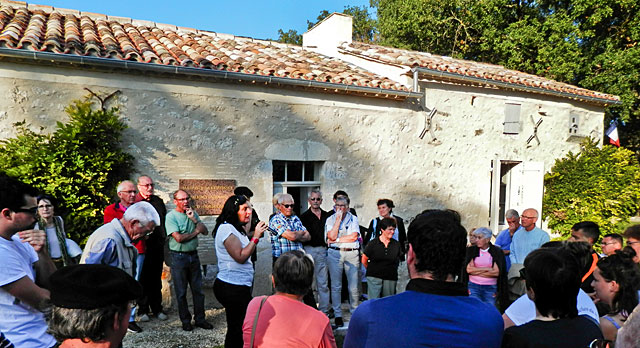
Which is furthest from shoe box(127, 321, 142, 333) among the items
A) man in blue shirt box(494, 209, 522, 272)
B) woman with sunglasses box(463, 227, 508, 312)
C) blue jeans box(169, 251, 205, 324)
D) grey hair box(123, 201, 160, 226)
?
man in blue shirt box(494, 209, 522, 272)

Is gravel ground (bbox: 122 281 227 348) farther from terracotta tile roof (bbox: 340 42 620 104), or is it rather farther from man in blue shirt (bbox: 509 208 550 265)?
terracotta tile roof (bbox: 340 42 620 104)

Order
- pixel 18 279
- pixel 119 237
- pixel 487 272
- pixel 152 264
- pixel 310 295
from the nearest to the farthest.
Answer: pixel 18 279
pixel 119 237
pixel 310 295
pixel 487 272
pixel 152 264

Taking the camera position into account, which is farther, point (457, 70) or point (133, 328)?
point (457, 70)

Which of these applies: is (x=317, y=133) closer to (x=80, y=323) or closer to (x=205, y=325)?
(x=205, y=325)

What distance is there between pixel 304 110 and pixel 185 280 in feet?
11.4

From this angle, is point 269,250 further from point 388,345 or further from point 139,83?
point 388,345

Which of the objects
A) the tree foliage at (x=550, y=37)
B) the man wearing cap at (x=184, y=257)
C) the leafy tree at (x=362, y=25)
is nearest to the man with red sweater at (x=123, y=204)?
the man wearing cap at (x=184, y=257)

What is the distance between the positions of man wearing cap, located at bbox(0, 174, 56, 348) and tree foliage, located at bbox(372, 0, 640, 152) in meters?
15.2

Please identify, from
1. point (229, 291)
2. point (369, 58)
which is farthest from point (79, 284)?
point (369, 58)

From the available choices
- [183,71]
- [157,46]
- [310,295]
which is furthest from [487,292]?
[157,46]

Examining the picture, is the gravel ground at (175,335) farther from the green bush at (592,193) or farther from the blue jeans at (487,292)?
the green bush at (592,193)

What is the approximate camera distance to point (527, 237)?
546cm

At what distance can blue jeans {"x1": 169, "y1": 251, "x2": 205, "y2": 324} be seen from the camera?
5.04 metres

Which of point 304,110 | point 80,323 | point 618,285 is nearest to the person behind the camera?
point 80,323
